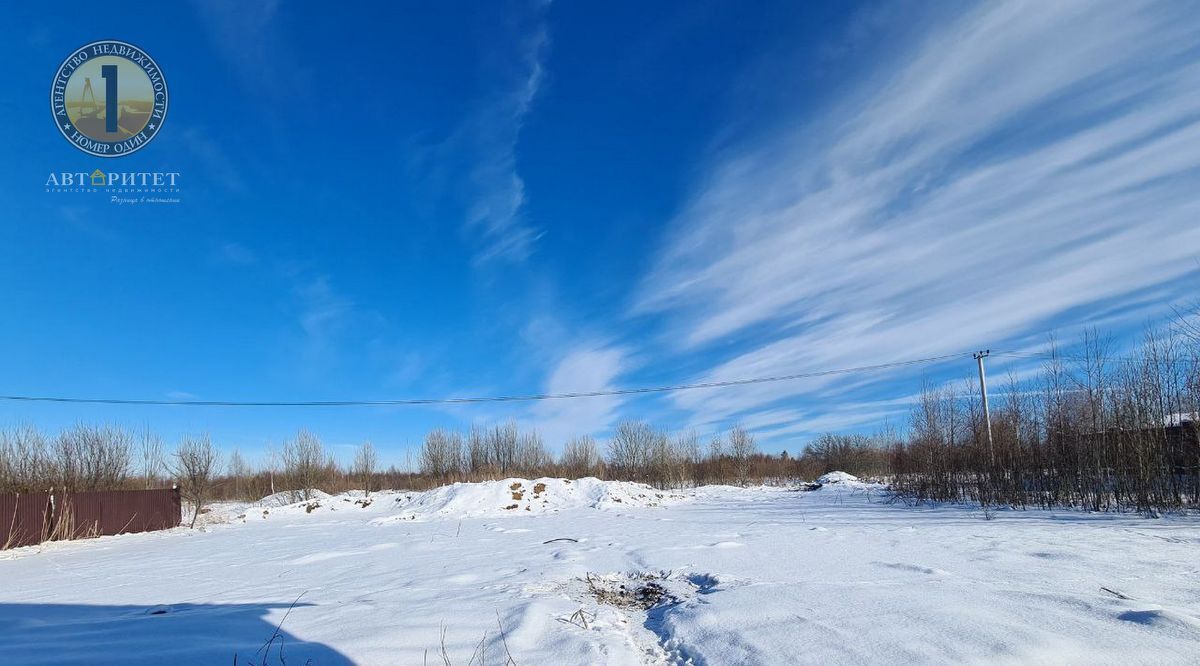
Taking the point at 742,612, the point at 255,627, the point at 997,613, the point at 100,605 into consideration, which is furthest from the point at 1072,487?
the point at 100,605

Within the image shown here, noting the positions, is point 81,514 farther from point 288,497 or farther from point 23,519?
point 288,497

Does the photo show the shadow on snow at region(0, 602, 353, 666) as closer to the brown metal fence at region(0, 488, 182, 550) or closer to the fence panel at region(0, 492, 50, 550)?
the fence panel at region(0, 492, 50, 550)

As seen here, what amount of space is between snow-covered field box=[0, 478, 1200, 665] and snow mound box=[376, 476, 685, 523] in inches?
313

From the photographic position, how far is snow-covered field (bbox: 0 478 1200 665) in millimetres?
2645

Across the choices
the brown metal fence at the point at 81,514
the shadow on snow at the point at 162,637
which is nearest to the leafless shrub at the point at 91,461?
the brown metal fence at the point at 81,514

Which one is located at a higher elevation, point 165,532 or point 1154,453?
point 1154,453

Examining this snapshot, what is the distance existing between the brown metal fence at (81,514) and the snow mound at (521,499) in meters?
6.76

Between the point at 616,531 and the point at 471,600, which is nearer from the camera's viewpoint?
the point at 471,600

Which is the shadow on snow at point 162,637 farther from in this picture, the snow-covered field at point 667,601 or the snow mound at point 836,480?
the snow mound at point 836,480

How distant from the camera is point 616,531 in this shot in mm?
9047

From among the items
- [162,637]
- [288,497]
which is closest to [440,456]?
[288,497]

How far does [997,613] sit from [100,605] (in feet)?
21.0

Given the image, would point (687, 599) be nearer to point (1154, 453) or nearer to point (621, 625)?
point (621, 625)

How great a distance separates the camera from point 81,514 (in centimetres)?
1418
